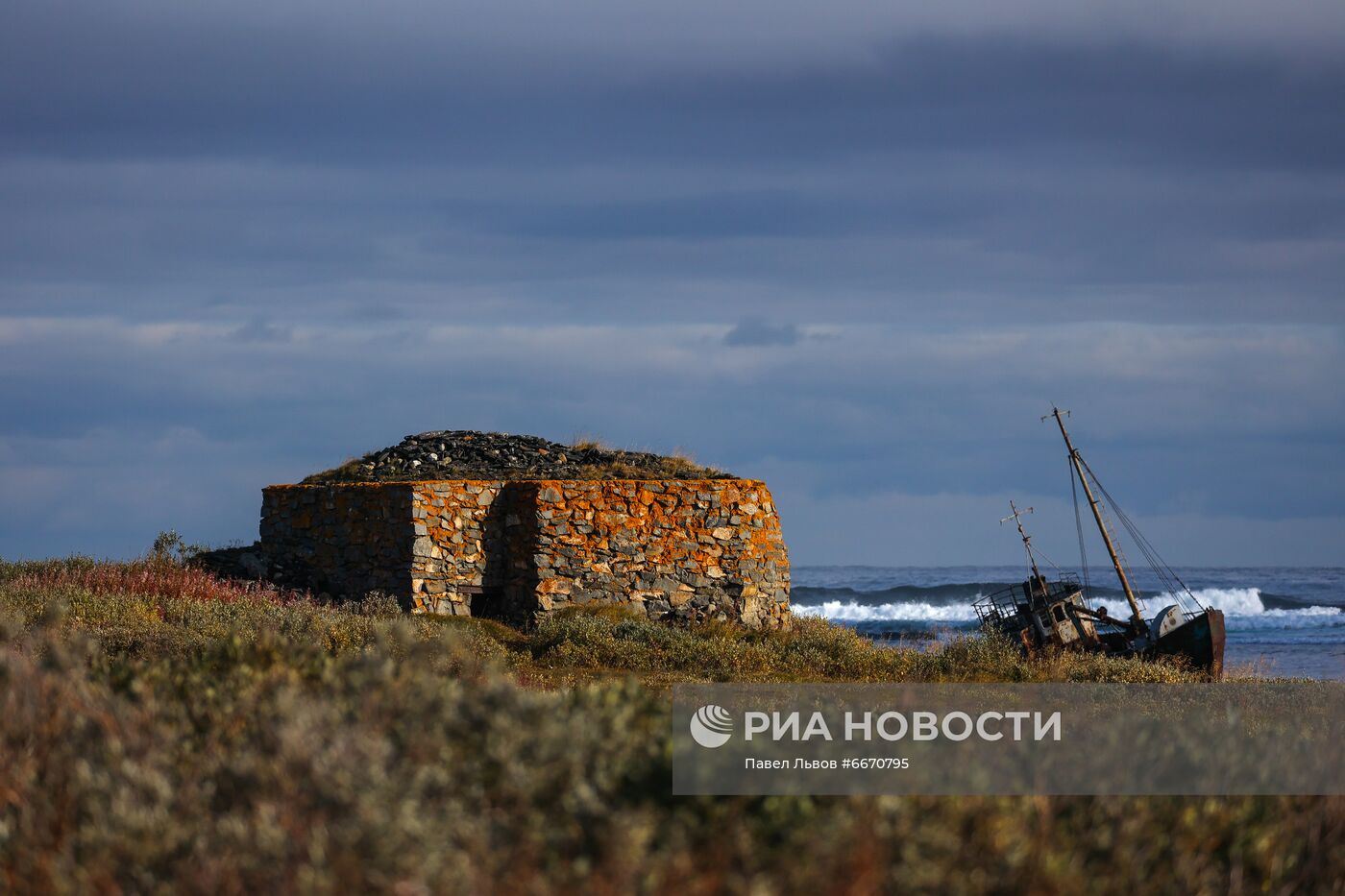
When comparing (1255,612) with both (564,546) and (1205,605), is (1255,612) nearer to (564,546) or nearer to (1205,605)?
(1205,605)

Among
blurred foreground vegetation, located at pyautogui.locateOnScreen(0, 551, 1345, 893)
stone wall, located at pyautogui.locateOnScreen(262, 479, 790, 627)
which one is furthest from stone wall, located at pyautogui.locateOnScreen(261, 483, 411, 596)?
blurred foreground vegetation, located at pyautogui.locateOnScreen(0, 551, 1345, 893)

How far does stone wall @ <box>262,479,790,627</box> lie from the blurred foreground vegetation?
40.3ft

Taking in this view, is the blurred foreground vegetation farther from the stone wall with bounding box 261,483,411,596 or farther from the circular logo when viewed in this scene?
the stone wall with bounding box 261,483,411,596

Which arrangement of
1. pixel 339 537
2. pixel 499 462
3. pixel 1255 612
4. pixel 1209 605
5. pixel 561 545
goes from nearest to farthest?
pixel 561 545 < pixel 339 537 < pixel 499 462 < pixel 1209 605 < pixel 1255 612

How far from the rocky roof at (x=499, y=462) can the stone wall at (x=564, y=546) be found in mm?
925

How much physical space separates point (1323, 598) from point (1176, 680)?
5189cm

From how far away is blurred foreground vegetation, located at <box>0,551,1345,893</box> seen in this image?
3.86m

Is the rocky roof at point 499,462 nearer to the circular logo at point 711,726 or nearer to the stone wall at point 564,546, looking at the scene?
the stone wall at point 564,546

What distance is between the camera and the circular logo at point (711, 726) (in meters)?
5.13

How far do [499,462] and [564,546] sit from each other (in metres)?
3.14

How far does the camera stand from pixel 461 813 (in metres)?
4.07

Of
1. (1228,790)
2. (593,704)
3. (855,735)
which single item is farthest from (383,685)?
(1228,790)

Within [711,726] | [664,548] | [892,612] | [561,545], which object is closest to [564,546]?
[561,545]

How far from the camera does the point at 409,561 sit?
1816 cm
